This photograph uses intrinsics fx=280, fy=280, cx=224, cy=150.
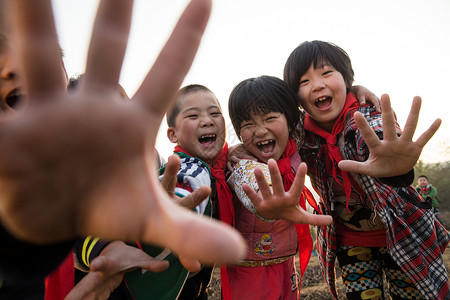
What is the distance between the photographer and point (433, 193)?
743 centimetres

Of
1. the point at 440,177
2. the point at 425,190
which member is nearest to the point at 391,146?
the point at 425,190

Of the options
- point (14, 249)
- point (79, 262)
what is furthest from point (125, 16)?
point (79, 262)

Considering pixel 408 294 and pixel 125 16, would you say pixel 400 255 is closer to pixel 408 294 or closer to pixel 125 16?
pixel 408 294

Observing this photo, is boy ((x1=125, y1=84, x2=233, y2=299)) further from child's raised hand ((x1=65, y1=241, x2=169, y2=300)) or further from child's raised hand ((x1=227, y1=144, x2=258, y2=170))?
child's raised hand ((x1=65, y1=241, x2=169, y2=300))

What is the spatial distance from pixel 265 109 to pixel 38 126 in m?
1.51

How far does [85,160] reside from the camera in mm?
408

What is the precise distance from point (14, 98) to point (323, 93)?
1603mm

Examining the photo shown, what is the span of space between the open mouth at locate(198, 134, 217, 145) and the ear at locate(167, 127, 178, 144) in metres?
0.17

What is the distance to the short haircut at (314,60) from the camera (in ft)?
6.18

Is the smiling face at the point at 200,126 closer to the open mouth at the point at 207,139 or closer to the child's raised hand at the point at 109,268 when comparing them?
the open mouth at the point at 207,139

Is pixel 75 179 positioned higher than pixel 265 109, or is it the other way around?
pixel 75 179

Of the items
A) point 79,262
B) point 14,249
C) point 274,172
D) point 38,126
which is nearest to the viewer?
point 38,126

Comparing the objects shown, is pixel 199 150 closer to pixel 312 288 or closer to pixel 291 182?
pixel 291 182

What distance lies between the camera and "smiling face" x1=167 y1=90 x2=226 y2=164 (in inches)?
68.2
